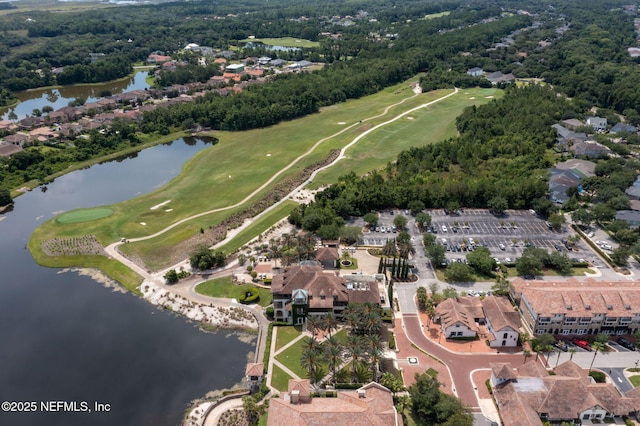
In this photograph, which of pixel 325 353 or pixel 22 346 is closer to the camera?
pixel 325 353

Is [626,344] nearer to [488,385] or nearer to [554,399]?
[554,399]

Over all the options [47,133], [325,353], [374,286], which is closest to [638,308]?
[374,286]

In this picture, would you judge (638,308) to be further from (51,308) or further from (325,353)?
(51,308)

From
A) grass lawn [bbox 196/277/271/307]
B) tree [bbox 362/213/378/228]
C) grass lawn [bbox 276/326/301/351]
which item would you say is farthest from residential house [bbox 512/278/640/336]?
grass lawn [bbox 196/277/271/307]

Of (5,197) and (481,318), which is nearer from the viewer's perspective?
(481,318)

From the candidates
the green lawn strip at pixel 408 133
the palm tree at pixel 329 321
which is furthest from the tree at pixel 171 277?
the green lawn strip at pixel 408 133

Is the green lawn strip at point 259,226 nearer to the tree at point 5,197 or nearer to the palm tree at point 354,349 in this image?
the palm tree at point 354,349

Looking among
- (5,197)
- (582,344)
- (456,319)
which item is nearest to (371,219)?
(456,319)
